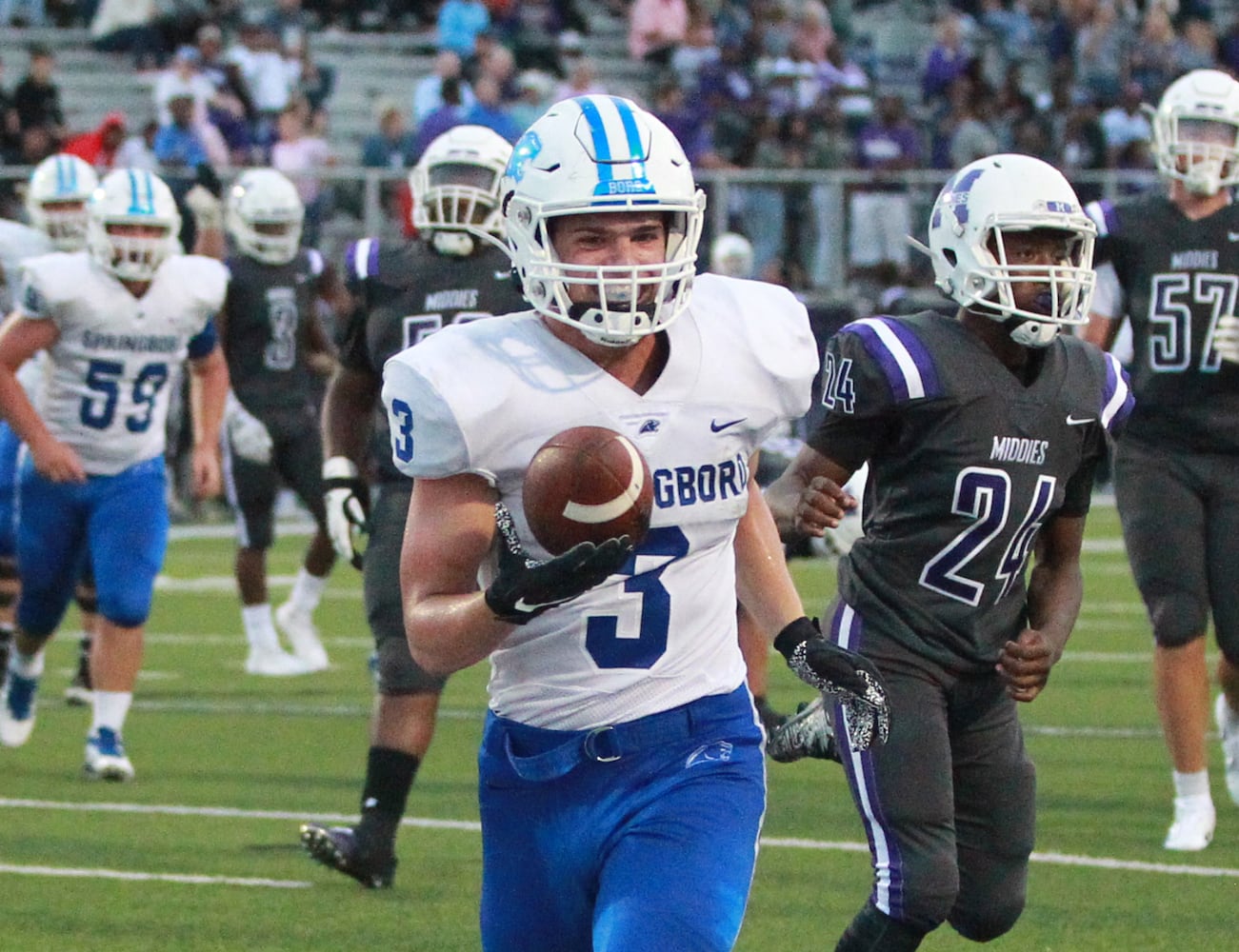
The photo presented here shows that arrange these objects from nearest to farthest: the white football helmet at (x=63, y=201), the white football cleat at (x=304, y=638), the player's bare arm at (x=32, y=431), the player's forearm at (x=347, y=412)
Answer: the player's forearm at (x=347, y=412), the player's bare arm at (x=32, y=431), the white football helmet at (x=63, y=201), the white football cleat at (x=304, y=638)

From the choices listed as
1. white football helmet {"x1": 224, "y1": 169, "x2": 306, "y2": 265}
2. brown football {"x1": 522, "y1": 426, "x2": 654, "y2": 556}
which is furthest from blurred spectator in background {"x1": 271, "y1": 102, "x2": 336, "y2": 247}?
brown football {"x1": 522, "y1": 426, "x2": 654, "y2": 556}

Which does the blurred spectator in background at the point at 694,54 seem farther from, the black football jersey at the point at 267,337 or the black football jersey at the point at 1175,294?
the black football jersey at the point at 1175,294

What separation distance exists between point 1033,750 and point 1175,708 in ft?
5.33

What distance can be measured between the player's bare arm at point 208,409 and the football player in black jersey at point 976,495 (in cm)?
361

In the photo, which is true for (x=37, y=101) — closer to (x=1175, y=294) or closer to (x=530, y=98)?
(x=530, y=98)

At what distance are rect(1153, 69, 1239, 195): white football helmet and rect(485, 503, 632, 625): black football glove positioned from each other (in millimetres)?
3525

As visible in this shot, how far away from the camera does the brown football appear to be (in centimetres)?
288

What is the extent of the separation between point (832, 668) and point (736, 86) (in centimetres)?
1489

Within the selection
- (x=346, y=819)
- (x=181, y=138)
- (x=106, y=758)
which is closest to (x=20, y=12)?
(x=181, y=138)

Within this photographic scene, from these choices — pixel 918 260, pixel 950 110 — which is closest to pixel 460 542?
pixel 918 260

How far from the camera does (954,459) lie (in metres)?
4.12

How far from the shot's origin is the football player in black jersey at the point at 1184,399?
5.83 m

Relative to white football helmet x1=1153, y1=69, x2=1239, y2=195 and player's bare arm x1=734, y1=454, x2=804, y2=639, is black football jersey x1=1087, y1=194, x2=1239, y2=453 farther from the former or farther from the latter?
player's bare arm x1=734, y1=454, x2=804, y2=639

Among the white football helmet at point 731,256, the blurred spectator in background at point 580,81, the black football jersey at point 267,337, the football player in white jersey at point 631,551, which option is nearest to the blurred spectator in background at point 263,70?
the blurred spectator in background at point 580,81
